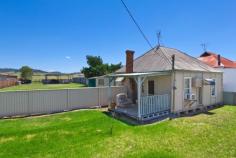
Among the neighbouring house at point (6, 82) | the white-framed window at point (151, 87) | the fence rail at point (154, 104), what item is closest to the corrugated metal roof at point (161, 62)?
the white-framed window at point (151, 87)

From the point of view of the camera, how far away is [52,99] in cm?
1170

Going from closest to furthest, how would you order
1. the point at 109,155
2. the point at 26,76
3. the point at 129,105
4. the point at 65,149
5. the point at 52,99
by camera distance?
the point at 109,155, the point at 65,149, the point at 52,99, the point at 129,105, the point at 26,76

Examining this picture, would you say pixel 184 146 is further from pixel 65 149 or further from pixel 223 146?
pixel 65 149

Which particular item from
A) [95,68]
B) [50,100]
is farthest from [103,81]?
[95,68]

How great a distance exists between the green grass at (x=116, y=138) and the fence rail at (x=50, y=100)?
119 centimetres

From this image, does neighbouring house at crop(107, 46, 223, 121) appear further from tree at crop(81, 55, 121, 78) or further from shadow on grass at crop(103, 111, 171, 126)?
tree at crop(81, 55, 121, 78)

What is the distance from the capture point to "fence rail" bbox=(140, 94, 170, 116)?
9.73 meters

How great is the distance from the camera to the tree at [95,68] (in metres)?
41.7

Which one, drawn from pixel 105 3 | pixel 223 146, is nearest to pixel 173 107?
pixel 223 146

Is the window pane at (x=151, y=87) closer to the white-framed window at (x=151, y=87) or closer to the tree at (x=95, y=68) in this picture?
the white-framed window at (x=151, y=87)

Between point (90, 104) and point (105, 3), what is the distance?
7.08m

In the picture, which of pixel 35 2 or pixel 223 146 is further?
pixel 35 2

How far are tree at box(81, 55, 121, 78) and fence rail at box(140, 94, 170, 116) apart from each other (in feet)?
104

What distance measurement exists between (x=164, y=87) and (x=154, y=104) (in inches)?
66.0
